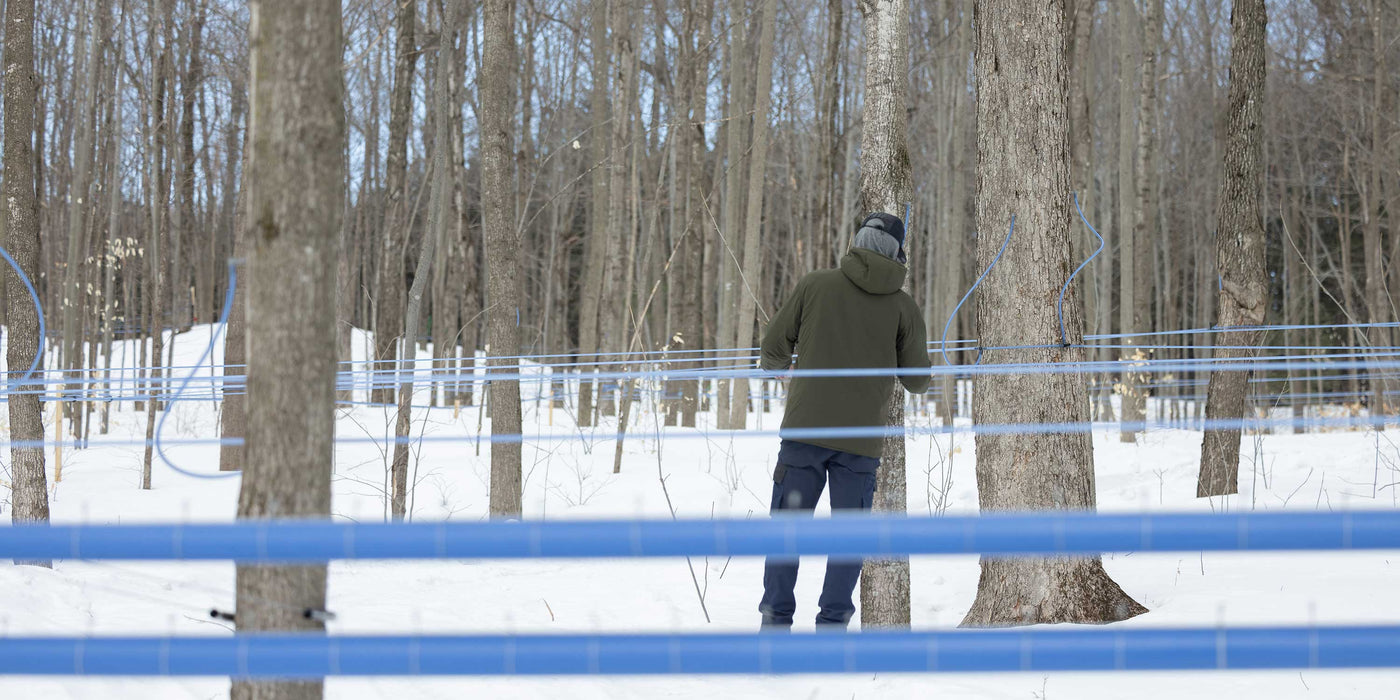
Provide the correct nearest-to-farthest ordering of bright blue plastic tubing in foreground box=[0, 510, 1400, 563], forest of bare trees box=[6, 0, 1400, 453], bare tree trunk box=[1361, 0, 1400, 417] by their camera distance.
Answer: bright blue plastic tubing in foreground box=[0, 510, 1400, 563]
forest of bare trees box=[6, 0, 1400, 453]
bare tree trunk box=[1361, 0, 1400, 417]

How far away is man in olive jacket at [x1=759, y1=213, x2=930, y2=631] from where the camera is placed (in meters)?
4.21

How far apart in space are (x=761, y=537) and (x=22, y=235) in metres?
6.24

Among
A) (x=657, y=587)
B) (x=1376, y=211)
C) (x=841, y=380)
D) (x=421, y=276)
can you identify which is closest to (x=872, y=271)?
(x=841, y=380)

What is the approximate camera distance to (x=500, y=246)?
755 centimetres

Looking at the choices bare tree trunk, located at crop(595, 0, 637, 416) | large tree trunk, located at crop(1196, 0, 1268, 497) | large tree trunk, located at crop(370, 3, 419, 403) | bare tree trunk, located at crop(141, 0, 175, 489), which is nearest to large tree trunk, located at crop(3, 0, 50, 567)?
bare tree trunk, located at crop(141, 0, 175, 489)

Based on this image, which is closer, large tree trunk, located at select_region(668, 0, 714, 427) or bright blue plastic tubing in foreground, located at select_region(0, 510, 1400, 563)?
bright blue plastic tubing in foreground, located at select_region(0, 510, 1400, 563)

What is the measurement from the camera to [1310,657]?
1.83m

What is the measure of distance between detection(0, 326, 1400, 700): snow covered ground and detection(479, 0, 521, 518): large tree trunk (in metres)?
0.68

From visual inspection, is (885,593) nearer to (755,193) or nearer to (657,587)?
(657,587)

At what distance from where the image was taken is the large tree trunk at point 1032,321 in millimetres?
4711

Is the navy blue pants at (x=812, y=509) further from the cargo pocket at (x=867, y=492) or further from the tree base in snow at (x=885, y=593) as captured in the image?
the tree base in snow at (x=885, y=593)

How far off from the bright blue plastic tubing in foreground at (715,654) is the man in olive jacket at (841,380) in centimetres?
224

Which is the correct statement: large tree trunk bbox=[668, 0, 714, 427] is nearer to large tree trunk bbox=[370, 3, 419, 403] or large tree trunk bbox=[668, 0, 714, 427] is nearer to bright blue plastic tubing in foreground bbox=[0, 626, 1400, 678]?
large tree trunk bbox=[370, 3, 419, 403]

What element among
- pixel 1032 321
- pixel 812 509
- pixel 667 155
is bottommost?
pixel 812 509
